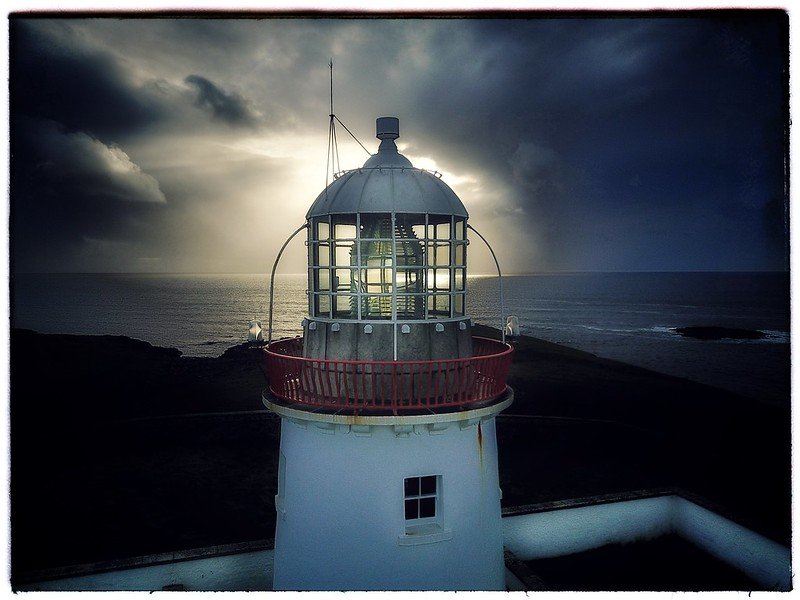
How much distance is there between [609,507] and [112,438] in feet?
53.5

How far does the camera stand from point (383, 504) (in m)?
5.17

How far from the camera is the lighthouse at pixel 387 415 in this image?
5.02 meters

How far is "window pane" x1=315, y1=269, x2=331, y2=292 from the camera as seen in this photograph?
5.70 metres

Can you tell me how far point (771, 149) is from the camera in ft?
19.4

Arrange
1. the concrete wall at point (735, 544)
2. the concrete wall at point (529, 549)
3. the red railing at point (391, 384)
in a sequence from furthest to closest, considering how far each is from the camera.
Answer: the concrete wall at point (735, 544) < the concrete wall at point (529, 549) < the red railing at point (391, 384)

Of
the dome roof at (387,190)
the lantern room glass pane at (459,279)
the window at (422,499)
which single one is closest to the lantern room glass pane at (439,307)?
the lantern room glass pane at (459,279)

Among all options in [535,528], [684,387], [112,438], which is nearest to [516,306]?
[684,387]

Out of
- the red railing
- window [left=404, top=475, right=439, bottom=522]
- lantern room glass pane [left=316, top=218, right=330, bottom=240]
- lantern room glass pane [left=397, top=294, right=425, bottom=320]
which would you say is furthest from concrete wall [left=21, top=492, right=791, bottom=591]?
lantern room glass pane [left=316, top=218, right=330, bottom=240]

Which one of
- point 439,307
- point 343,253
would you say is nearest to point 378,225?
point 343,253

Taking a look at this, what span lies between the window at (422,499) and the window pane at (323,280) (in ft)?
6.97

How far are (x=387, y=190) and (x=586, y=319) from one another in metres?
69.0

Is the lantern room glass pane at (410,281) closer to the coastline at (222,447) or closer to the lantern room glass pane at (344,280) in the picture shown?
the lantern room glass pane at (344,280)

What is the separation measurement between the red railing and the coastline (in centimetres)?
466
